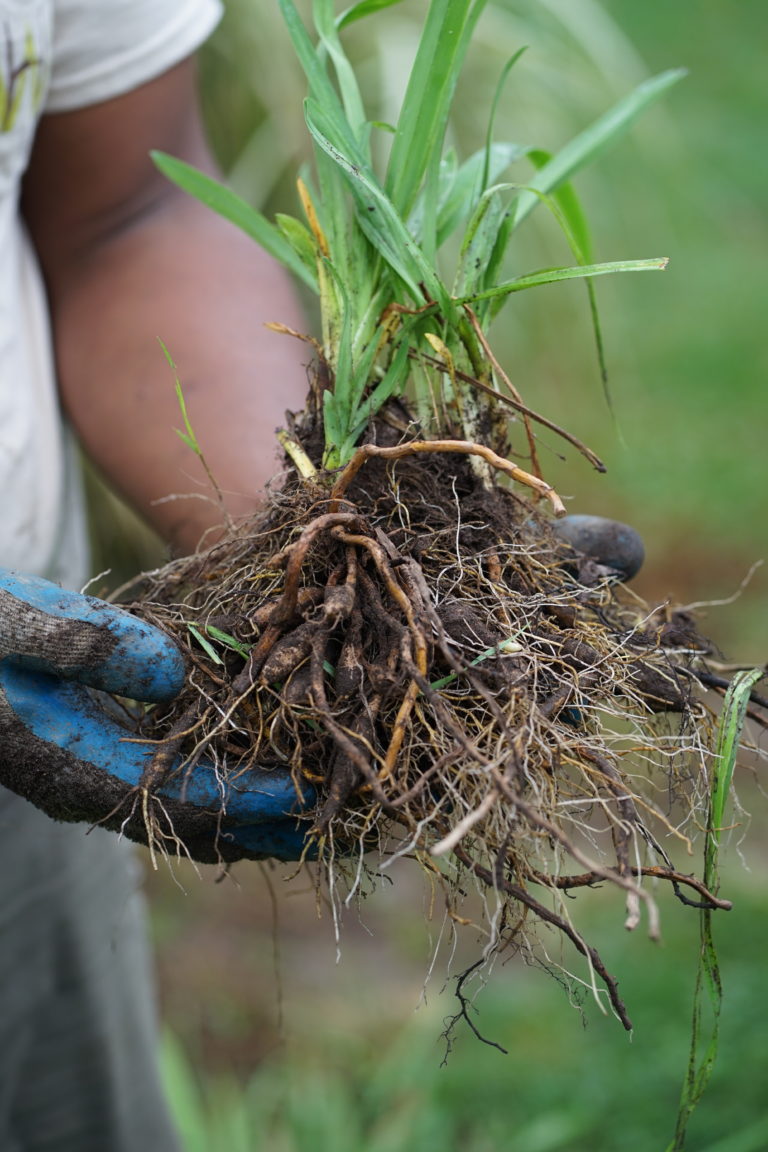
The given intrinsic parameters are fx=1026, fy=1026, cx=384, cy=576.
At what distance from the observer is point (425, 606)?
30.3 inches

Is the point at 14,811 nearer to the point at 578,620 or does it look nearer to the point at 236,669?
the point at 236,669

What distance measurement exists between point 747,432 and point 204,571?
3572 millimetres

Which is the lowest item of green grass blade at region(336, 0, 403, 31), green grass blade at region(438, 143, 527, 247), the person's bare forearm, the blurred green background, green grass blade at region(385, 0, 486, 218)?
the blurred green background

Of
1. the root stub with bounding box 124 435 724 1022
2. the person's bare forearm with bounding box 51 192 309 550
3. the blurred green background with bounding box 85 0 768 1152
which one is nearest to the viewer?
the root stub with bounding box 124 435 724 1022

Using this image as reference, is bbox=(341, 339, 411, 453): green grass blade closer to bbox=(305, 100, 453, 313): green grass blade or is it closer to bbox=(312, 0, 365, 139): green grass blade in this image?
bbox=(305, 100, 453, 313): green grass blade

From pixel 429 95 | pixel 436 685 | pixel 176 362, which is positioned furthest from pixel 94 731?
pixel 429 95

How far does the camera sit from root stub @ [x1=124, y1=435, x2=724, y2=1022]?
73 cm

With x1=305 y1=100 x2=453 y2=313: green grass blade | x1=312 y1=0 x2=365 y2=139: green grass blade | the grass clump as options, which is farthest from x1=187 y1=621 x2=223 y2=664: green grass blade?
x1=312 y1=0 x2=365 y2=139: green grass blade

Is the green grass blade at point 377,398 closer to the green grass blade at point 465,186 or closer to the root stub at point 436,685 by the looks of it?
the root stub at point 436,685

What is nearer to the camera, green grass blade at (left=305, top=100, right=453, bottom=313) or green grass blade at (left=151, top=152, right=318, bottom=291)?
green grass blade at (left=305, top=100, right=453, bottom=313)

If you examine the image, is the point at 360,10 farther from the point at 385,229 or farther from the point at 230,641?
the point at 230,641

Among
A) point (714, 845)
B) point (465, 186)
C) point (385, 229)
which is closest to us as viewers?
point (714, 845)

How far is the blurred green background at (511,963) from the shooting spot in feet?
→ 5.65

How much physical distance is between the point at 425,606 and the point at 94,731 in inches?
10.9
